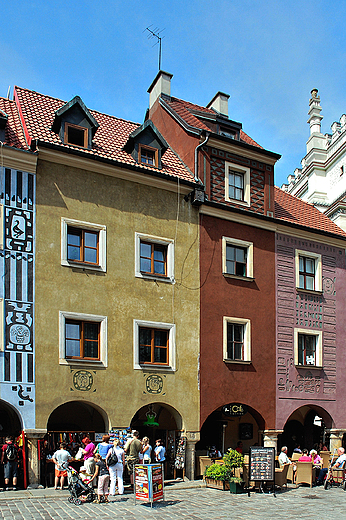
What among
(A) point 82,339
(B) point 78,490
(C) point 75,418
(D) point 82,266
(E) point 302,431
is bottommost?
(E) point 302,431

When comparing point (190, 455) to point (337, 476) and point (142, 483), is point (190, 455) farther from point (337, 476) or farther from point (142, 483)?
point (142, 483)

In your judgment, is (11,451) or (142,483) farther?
(11,451)

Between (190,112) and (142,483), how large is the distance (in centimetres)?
1715

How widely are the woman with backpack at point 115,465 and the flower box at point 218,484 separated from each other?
3.57 metres

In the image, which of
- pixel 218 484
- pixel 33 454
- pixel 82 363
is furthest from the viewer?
pixel 218 484

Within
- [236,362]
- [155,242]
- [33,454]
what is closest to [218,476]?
[236,362]

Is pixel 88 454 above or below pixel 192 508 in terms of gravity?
above

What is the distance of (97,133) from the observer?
2250 centimetres

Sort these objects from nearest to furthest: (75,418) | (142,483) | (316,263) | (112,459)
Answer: (142,483), (112,459), (75,418), (316,263)

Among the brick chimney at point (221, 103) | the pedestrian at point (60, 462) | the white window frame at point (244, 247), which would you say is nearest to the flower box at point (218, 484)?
the pedestrian at point (60, 462)

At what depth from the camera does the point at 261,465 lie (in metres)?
17.7

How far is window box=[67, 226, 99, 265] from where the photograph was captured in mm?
19344

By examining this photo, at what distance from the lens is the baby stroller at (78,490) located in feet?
49.7

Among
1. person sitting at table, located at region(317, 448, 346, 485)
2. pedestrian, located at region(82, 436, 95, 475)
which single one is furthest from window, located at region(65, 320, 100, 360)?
person sitting at table, located at region(317, 448, 346, 485)
